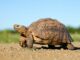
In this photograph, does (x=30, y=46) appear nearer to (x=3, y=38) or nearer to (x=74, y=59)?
(x=74, y=59)

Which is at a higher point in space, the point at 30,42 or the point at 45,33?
the point at 45,33

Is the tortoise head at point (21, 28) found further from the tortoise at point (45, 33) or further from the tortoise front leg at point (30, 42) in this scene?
the tortoise front leg at point (30, 42)

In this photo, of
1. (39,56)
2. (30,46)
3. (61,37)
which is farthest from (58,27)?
(39,56)

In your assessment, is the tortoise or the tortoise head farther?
the tortoise head

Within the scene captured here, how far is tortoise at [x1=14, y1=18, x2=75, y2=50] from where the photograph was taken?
13883 millimetres

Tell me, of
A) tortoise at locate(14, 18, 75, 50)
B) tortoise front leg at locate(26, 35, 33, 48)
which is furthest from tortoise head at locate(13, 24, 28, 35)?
tortoise front leg at locate(26, 35, 33, 48)

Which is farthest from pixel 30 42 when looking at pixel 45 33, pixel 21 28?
pixel 21 28

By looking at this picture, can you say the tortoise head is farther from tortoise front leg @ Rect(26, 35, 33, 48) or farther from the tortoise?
tortoise front leg @ Rect(26, 35, 33, 48)

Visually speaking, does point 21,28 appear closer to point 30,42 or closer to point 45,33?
point 30,42

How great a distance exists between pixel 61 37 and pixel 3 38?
9.48 m


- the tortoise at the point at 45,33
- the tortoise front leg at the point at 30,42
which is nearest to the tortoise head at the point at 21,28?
the tortoise at the point at 45,33

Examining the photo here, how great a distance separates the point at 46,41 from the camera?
14.0m

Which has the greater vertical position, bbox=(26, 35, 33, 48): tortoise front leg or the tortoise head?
the tortoise head

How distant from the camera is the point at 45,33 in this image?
13.9m
